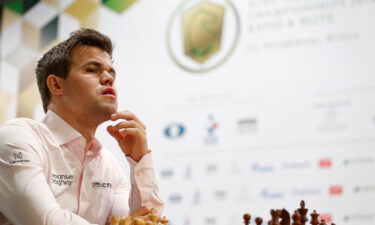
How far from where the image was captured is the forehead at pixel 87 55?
6.31 feet

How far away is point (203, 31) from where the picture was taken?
389cm

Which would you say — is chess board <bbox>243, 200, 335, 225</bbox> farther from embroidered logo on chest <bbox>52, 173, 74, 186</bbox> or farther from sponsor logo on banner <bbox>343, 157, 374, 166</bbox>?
sponsor logo on banner <bbox>343, 157, 374, 166</bbox>

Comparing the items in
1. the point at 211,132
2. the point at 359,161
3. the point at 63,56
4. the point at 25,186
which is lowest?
the point at 25,186

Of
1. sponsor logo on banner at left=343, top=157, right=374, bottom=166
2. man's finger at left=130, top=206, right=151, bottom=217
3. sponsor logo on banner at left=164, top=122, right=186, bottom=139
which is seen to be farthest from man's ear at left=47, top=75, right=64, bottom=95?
sponsor logo on banner at left=343, top=157, right=374, bottom=166

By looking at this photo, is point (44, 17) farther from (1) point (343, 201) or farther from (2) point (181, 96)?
(1) point (343, 201)

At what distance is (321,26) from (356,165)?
0.86 meters

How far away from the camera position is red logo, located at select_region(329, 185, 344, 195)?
326 centimetres

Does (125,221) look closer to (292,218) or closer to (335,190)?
→ (292,218)

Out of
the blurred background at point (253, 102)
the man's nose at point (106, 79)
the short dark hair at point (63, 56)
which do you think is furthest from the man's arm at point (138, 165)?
the blurred background at point (253, 102)

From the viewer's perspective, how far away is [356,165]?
3.27 meters

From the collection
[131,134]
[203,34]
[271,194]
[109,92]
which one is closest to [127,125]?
[131,134]

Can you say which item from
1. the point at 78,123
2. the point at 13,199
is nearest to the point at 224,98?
the point at 78,123

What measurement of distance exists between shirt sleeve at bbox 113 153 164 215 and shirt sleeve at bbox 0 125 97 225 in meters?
0.27

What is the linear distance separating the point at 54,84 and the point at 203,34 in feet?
6.78
